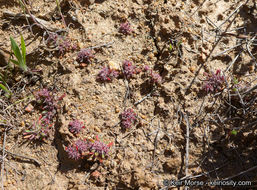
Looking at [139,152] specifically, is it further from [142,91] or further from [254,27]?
[254,27]

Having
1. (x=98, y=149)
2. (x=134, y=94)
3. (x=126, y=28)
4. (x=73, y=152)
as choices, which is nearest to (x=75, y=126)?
(x=73, y=152)

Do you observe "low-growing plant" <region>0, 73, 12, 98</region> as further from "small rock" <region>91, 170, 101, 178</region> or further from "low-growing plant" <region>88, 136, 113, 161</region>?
"small rock" <region>91, 170, 101, 178</region>

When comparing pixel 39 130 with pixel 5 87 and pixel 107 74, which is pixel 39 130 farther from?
pixel 107 74

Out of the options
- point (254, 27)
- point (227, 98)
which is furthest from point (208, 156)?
point (254, 27)

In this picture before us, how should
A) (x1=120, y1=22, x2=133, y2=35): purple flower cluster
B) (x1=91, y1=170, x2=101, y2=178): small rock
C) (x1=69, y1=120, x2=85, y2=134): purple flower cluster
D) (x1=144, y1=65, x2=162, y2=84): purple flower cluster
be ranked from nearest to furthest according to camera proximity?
(x1=91, y1=170, x2=101, y2=178): small rock → (x1=69, y1=120, x2=85, y2=134): purple flower cluster → (x1=144, y1=65, x2=162, y2=84): purple flower cluster → (x1=120, y1=22, x2=133, y2=35): purple flower cluster

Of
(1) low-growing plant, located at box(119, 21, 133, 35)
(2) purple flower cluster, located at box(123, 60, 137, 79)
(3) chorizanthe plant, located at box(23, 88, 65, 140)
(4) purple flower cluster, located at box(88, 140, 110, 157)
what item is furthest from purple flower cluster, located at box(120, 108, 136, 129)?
(1) low-growing plant, located at box(119, 21, 133, 35)

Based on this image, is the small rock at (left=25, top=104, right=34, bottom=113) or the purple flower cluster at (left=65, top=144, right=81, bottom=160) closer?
the purple flower cluster at (left=65, top=144, right=81, bottom=160)

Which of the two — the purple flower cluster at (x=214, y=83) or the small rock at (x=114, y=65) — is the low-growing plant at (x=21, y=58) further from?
the purple flower cluster at (x=214, y=83)

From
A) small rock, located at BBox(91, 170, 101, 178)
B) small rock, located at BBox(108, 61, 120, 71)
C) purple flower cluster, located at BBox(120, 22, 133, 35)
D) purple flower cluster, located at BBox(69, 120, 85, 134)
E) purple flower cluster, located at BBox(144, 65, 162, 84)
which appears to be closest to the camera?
small rock, located at BBox(91, 170, 101, 178)
